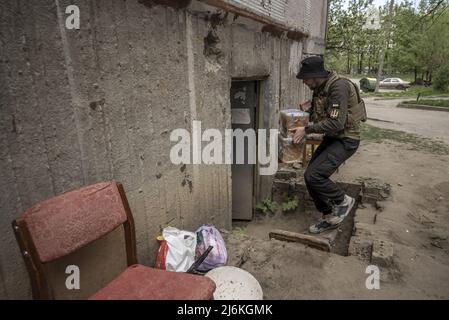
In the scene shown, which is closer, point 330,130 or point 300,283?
point 300,283

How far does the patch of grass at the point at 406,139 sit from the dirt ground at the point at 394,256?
75.0 inches

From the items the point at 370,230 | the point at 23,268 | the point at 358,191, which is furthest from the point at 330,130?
the point at 23,268

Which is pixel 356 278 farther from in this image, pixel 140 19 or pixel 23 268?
pixel 140 19

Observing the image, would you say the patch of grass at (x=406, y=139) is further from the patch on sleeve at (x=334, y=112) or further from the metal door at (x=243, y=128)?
the patch on sleeve at (x=334, y=112)

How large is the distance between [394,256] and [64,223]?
3.28 m

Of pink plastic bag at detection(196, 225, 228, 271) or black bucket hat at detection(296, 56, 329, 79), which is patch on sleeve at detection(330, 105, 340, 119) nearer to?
black bucket hat at detection(296, 56, 329, 79)

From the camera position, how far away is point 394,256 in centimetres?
328

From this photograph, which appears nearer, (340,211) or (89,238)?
(89,238)

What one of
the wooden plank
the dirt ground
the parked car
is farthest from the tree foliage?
the wooden plank

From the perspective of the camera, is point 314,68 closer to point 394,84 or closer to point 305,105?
point 305,105

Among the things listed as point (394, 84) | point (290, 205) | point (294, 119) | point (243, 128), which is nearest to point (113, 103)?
point (243, 128)

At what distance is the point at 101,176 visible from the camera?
2.34 metres

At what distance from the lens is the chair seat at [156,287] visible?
5.86ft

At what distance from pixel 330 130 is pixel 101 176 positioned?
9.25 feet
